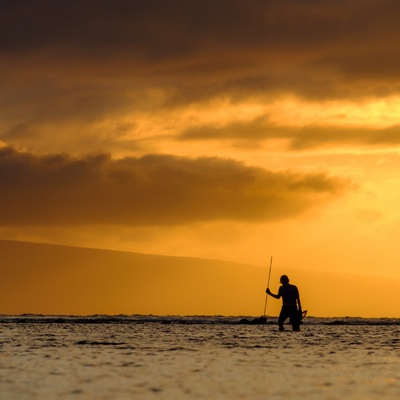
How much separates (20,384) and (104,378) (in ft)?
4.77

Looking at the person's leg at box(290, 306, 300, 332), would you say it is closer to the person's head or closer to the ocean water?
the person's head

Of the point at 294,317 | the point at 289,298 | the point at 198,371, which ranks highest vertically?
the point at 289,298

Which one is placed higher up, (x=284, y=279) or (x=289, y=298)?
(x=284, y=279)

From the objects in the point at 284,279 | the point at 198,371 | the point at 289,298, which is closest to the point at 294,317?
the point at 289,298

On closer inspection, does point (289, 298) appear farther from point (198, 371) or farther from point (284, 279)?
point (198, 371)

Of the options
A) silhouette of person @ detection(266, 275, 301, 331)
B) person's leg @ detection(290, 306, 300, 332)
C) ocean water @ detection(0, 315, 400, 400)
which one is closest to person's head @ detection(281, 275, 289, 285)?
silhouette of person @ detection(266, 275, 301, 331)

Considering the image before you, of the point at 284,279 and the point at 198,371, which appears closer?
the point at 198,371

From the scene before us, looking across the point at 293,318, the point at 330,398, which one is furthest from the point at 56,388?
the point at 293,318

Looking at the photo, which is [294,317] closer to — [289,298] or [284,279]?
[289,298]

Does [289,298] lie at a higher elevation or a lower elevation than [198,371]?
higher

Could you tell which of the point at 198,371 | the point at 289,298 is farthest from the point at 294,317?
the point at 198,371

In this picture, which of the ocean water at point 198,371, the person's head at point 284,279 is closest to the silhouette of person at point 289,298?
the person's head at point 284,279

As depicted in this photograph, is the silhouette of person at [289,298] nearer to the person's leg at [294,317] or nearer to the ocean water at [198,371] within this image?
the person's leg at [294,317]

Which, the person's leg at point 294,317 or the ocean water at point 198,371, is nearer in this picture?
the ocean water at point 198,371
